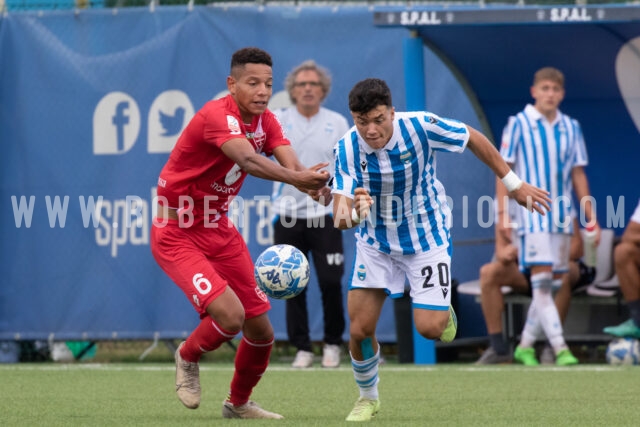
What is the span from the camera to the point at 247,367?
6.73m

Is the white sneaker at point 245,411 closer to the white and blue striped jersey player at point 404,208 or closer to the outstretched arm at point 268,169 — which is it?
the white and blue striped jersey player at point 404,208

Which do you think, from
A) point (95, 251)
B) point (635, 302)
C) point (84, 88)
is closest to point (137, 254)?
point (95, 251)

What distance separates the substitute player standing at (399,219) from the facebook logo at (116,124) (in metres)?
4.94

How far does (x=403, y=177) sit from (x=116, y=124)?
5.20 m

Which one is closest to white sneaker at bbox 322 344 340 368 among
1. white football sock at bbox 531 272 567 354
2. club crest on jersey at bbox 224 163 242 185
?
white football sock at bbox 531 272 567 354

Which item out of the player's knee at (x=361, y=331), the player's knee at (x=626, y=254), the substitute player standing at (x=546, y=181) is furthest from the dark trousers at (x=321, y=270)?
the player's knee at (x=361, y=331)

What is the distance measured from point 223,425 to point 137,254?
518 centimetres

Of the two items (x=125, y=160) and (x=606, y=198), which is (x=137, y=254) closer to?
(x=125, y=160)

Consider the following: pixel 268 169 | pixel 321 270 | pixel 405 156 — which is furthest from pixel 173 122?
pixel 268 169

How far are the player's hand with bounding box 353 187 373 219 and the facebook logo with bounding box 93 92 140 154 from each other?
571cm

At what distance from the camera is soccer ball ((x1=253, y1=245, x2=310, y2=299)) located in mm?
6480

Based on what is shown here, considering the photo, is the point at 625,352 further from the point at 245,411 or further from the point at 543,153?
the point at 245,411

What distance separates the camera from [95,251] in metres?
11.3

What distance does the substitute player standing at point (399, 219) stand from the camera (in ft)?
21.4
